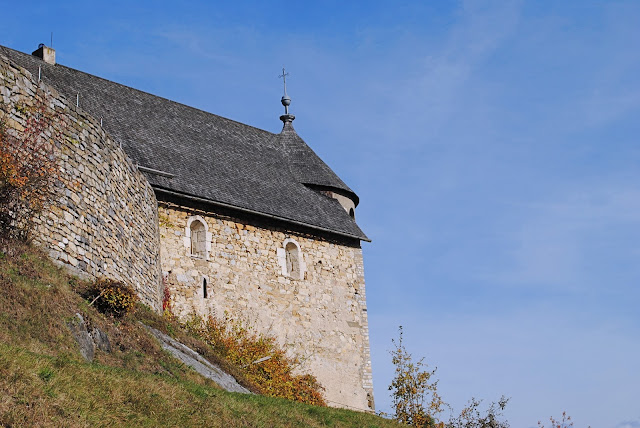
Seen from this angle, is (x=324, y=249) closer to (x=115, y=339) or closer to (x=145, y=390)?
(x=115, y=339)

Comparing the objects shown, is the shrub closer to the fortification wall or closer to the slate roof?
the fortification wall

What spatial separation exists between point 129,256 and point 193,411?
301 inches

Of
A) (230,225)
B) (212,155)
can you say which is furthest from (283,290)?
(212,155)

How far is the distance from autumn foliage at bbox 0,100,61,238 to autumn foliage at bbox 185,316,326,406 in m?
7.07

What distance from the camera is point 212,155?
25266 mm

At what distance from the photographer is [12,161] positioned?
13406 mm

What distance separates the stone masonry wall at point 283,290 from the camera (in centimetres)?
2172

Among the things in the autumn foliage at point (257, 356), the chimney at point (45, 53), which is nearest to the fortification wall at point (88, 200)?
the autumn foliage at point (257, 356)

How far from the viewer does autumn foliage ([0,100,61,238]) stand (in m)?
13.4

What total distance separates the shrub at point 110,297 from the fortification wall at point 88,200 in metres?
0.65

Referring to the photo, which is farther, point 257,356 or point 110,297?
point 257,356

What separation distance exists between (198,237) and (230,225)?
3.46 feet

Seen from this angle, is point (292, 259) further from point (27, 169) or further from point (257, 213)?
point (27, 169)

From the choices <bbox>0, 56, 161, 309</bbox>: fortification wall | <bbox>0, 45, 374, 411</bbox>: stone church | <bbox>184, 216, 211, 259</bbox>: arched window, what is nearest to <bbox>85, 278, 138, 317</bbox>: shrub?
<bbox>0, 56, 161, 309</bbox>: fortification wall
